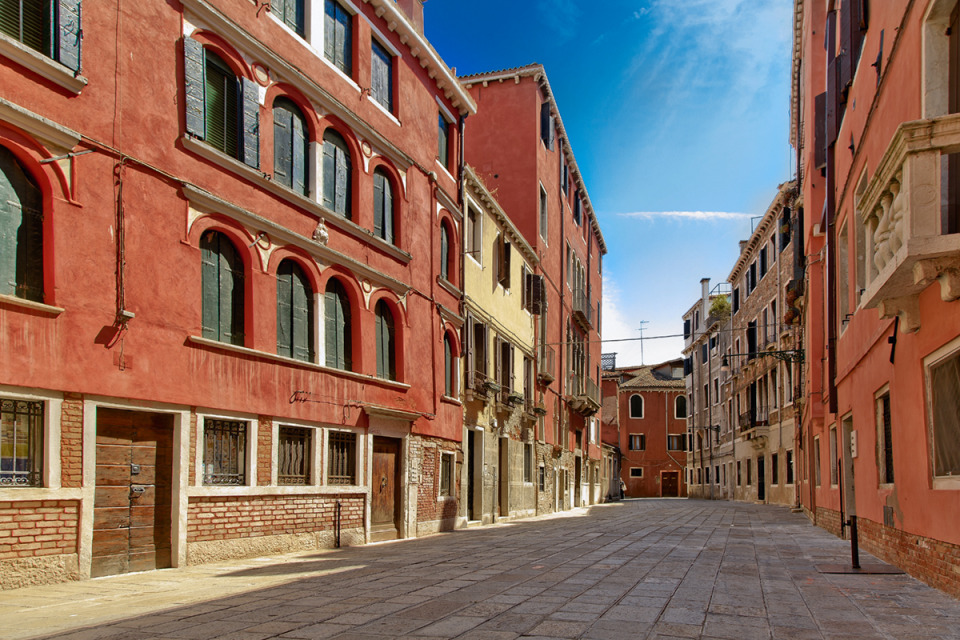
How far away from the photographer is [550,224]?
104 ft

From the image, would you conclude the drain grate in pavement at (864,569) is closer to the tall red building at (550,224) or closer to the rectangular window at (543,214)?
the tall red building at (550,224)

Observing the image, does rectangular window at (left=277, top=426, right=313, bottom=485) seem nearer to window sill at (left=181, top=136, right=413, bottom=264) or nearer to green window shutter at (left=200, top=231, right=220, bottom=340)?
green window shutter at (left=200, top=231, right=220, bottom=340)

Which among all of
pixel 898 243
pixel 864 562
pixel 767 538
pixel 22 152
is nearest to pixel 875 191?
pixel 898 243

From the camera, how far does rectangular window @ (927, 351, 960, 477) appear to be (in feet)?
25.6

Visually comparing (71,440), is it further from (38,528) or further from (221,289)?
(221,289)

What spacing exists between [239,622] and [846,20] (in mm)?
12832

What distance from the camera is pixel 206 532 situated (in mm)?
11219

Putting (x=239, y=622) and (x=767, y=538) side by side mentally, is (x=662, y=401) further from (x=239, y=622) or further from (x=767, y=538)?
(x=239, y=622)

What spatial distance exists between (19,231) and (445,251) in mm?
12116

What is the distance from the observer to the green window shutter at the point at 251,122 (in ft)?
40.9

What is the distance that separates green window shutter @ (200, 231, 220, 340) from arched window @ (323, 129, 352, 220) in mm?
3153

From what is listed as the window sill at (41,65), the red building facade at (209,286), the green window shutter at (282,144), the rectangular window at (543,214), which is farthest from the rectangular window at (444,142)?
the window sill at (41,65)

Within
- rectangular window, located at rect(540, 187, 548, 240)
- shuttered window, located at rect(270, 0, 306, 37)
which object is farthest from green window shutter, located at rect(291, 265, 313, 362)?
rectangular window, located at rect(540, 187, 548, 240)

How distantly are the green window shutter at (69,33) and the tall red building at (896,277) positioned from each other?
27.6 ft
